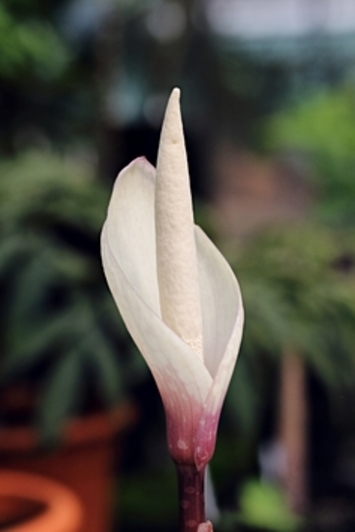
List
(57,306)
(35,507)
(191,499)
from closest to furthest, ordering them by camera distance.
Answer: (191,499) → (35,507) → (57,306)

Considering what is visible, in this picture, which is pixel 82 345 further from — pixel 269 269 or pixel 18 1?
pixel 18 1

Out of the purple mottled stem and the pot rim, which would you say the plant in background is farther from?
the pot rim

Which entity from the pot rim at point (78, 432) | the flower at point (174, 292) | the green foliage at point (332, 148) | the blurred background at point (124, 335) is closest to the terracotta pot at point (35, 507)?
the blurred background at point (124, 335)

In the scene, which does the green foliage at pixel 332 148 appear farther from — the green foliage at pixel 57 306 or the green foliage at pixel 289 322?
the green foliage at pixel 57 306

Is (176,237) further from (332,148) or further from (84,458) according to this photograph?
(332,148)

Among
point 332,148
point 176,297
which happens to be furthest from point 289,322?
A: point 332,148
